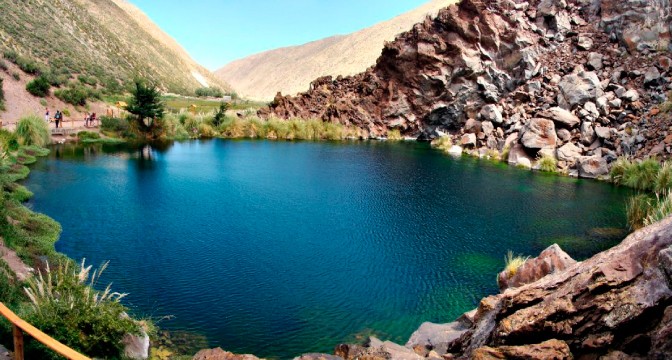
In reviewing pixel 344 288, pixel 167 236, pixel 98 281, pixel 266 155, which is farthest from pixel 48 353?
pixel 266 155

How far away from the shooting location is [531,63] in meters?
50.5

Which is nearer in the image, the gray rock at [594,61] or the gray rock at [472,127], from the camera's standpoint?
the gray rock at [594,61]

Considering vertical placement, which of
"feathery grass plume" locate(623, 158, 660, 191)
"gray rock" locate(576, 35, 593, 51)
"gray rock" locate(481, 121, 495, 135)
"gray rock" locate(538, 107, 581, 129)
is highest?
"gray rock" locate(576, 35, 593, 51)

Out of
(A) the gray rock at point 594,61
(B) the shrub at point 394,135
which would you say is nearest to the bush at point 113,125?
(B) the shrub at point 394,135

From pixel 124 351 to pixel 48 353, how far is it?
1.62 m

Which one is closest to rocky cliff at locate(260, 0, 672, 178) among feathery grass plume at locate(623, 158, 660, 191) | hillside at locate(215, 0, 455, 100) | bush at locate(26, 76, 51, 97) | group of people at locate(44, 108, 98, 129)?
feathery grass plume at locate(623, 158, 660, 191)

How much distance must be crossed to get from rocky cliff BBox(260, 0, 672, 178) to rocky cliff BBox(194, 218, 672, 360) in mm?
29064

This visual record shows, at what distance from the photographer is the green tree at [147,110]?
145ft

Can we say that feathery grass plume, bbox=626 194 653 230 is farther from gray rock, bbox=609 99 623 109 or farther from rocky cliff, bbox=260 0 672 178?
gray rock, bbox=609 99 623 109

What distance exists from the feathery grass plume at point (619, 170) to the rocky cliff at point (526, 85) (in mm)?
1815

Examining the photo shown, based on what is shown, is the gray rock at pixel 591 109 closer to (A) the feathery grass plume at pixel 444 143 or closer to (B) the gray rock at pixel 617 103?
(B) the gray rock at pixel 617 103

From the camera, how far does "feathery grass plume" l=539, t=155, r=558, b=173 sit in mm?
35188

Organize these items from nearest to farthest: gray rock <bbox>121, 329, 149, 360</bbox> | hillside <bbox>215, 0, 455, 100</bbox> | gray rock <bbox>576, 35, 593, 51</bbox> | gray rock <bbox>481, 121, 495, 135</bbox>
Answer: gray rock <bbox>121, 329, 149, 360</bbox>, gray rock <bbox>576, 35, 593, 51</bbox>, gray rock <bbox>481, 121, 495, 135</bbox>, hillside <bbox>215, 0, 455, 100</bbox>

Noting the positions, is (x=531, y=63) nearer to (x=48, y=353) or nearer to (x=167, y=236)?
(x=167, y=236)
